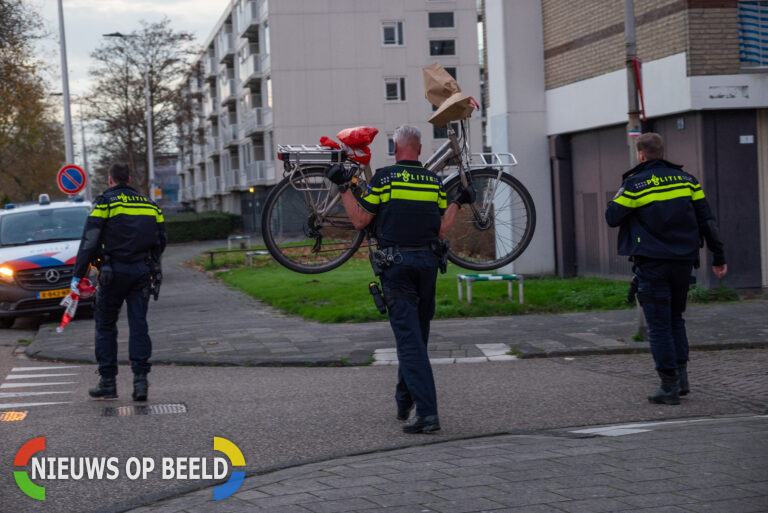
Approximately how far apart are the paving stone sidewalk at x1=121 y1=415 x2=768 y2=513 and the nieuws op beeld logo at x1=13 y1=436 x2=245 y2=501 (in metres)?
0.40

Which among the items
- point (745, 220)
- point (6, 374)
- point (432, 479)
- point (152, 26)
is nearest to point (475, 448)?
point (432, 479)

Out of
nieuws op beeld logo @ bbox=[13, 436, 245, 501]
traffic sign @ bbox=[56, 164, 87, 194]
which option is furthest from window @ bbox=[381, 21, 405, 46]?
nieuws op beeld logo @ bbox=[13, 436, 245, 501]

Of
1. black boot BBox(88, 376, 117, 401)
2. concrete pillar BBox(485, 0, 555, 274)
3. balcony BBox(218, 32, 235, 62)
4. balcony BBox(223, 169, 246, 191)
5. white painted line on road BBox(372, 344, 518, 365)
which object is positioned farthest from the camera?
balcony BBox(218, 32, 235, 62)

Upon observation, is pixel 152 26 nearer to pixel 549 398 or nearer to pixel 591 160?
pixel 591 160

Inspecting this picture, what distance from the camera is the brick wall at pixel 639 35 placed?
15.5 meters

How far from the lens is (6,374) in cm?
1056

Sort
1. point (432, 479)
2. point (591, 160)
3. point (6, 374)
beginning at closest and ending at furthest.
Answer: point (432, 479), point (6, 374), point (591, 160)

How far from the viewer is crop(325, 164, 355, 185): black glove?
6.88 meters

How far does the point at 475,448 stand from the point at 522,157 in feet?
46.7

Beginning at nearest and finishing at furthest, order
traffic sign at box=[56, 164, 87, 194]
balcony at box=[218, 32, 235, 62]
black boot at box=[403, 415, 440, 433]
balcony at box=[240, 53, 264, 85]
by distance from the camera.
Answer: black boot at box=[403, 415, 440, 433] → traffic sign at box=[56, 164, 87, 194] → balcony at box=[240, 53, 264, 85] → balcony at box=[218, 32, 235, 62]

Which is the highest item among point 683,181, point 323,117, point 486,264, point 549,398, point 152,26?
point 152,26

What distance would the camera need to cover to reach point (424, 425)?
6723mm

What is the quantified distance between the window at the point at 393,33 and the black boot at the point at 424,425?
4521 centimetres

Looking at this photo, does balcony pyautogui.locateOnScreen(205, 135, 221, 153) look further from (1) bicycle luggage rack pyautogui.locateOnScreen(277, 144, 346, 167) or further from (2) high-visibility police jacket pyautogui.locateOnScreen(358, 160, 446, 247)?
(2) high-visibility police jacket pyautogui.locateOnScreen(358, 160, 446, 247)
